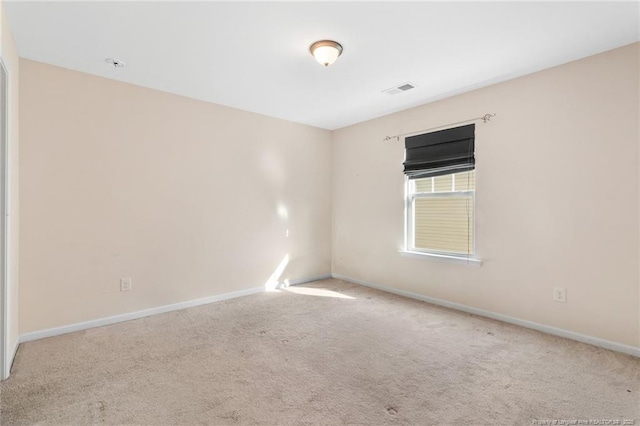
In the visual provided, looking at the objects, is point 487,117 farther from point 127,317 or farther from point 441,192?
point 127,317

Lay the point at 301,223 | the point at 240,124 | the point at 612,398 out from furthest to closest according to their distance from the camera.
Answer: the point at 301,223 < the point at 240,124 < the point at 612,398

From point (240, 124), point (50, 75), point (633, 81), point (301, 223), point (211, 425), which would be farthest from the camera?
point (301, 223)

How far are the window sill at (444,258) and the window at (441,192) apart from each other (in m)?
0.05

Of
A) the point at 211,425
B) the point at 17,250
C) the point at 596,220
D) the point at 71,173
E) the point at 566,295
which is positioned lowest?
the point at 211,425

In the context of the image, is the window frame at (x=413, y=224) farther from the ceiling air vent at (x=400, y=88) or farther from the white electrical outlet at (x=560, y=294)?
the ceiling air vent at (x=400, y=88)

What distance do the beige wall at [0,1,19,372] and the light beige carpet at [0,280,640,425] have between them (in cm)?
33

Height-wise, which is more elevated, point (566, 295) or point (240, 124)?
point (240, 124)

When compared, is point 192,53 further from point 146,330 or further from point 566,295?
point 566,295

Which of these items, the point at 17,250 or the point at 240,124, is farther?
the point at 240,124

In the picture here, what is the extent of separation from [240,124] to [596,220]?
394 cm

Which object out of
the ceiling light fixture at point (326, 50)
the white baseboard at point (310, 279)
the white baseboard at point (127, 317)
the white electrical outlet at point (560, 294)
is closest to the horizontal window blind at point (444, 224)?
the white electrical outlet at point (560, 294)

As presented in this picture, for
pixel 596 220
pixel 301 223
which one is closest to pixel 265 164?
pixel 301 223

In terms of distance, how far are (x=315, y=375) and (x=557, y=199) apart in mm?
2658

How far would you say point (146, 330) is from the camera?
10.0 ft
